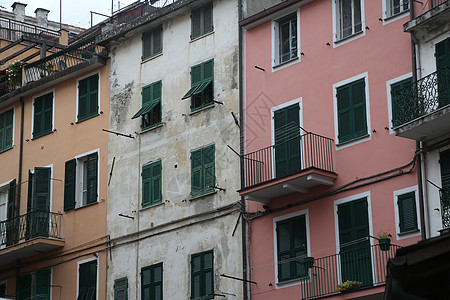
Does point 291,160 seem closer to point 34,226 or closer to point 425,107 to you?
point 425,107

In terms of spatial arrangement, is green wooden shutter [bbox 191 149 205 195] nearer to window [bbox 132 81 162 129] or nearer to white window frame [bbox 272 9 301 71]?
window [bbox 132 81 162 129]

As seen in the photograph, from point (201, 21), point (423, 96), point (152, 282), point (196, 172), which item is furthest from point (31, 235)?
point (423, 96)

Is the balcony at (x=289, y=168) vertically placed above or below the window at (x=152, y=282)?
above

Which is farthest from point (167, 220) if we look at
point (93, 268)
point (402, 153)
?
point (402, 153)

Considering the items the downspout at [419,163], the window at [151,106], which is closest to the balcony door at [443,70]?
the downspout at [419,163]

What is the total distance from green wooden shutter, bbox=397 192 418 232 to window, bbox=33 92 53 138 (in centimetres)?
1533

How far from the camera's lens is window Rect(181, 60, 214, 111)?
88.5 feet

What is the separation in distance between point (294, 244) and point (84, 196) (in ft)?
31.6

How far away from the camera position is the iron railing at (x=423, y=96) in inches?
795

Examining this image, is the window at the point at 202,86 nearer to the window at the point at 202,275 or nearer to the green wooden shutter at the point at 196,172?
the green wooden shutter at the point at 196,172

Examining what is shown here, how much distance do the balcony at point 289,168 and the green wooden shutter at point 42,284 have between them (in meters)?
9.15

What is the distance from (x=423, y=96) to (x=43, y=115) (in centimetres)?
1646

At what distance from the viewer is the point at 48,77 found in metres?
32.2

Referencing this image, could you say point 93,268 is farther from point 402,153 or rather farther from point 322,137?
point 402,153
